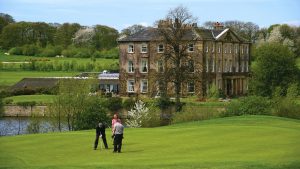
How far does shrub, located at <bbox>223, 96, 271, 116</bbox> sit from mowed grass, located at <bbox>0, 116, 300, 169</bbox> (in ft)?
70.5

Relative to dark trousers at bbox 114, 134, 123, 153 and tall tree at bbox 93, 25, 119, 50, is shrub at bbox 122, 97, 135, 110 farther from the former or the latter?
tall tree at bbox 93, 25, 119, 50

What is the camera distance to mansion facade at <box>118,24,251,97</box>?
91625mm

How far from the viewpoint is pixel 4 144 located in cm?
3472

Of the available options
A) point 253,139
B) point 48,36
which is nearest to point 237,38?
point 253,139

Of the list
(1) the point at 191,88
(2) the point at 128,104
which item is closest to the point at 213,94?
(1) the point at 191,88

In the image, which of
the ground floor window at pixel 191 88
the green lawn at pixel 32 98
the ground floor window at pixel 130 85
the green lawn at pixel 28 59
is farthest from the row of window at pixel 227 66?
the green lawn at pixel 28 59

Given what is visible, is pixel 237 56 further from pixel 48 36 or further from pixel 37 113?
pixel 48 36

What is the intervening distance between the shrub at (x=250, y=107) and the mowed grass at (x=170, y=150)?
70.5ft

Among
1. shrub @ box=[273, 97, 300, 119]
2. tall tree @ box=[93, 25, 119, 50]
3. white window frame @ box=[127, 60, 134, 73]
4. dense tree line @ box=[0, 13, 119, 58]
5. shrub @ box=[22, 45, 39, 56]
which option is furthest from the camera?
tall tree @ box=[93, 25, 119, 50]

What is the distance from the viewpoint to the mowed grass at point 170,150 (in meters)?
25.1

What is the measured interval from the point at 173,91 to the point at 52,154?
62.2 m

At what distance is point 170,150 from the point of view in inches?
1183

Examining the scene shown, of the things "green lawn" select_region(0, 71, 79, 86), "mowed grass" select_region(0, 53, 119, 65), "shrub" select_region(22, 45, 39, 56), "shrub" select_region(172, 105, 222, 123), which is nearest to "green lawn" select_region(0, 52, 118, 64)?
"mowed grass" select_region(0, 53, 119, 65)

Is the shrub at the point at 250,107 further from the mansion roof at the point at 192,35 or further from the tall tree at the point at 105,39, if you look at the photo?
the tall tree at the point at 105,39
